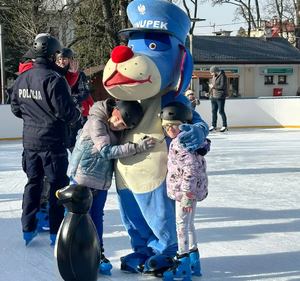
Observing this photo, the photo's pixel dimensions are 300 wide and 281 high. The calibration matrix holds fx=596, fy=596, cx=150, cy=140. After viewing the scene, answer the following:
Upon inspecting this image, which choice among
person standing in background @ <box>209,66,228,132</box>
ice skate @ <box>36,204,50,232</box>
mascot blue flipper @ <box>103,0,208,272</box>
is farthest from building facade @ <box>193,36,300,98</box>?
mascot blue flipper @ <box>103,0,208,272</box>

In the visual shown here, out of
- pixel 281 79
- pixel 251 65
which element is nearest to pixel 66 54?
pixel 251 65

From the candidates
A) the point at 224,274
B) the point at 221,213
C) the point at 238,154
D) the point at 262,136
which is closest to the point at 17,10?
the point at 262,136

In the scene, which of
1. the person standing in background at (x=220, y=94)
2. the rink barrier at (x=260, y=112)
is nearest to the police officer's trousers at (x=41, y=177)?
the person standing in background at (x=220, y=94)

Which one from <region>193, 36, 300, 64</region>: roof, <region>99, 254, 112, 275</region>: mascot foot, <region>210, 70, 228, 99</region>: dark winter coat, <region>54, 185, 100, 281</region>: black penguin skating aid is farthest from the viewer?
<region>193, 36, 300, 64</region>: roof

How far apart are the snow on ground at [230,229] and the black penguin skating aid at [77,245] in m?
1.38

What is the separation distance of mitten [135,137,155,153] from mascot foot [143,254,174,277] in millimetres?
651

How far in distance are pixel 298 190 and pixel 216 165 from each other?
214 centimetres

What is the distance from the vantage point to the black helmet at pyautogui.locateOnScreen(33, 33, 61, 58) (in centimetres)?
413

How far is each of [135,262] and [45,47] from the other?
1.60 metres

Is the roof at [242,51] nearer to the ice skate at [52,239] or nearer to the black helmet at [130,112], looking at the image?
the ice skate at [52,239]

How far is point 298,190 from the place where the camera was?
6.45m

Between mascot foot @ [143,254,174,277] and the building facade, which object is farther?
the building facade

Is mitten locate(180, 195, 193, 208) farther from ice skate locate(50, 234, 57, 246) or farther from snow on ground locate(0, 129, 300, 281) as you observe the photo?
ice skate locate(50, 234, 57, 246)

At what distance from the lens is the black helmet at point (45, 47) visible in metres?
4.13
